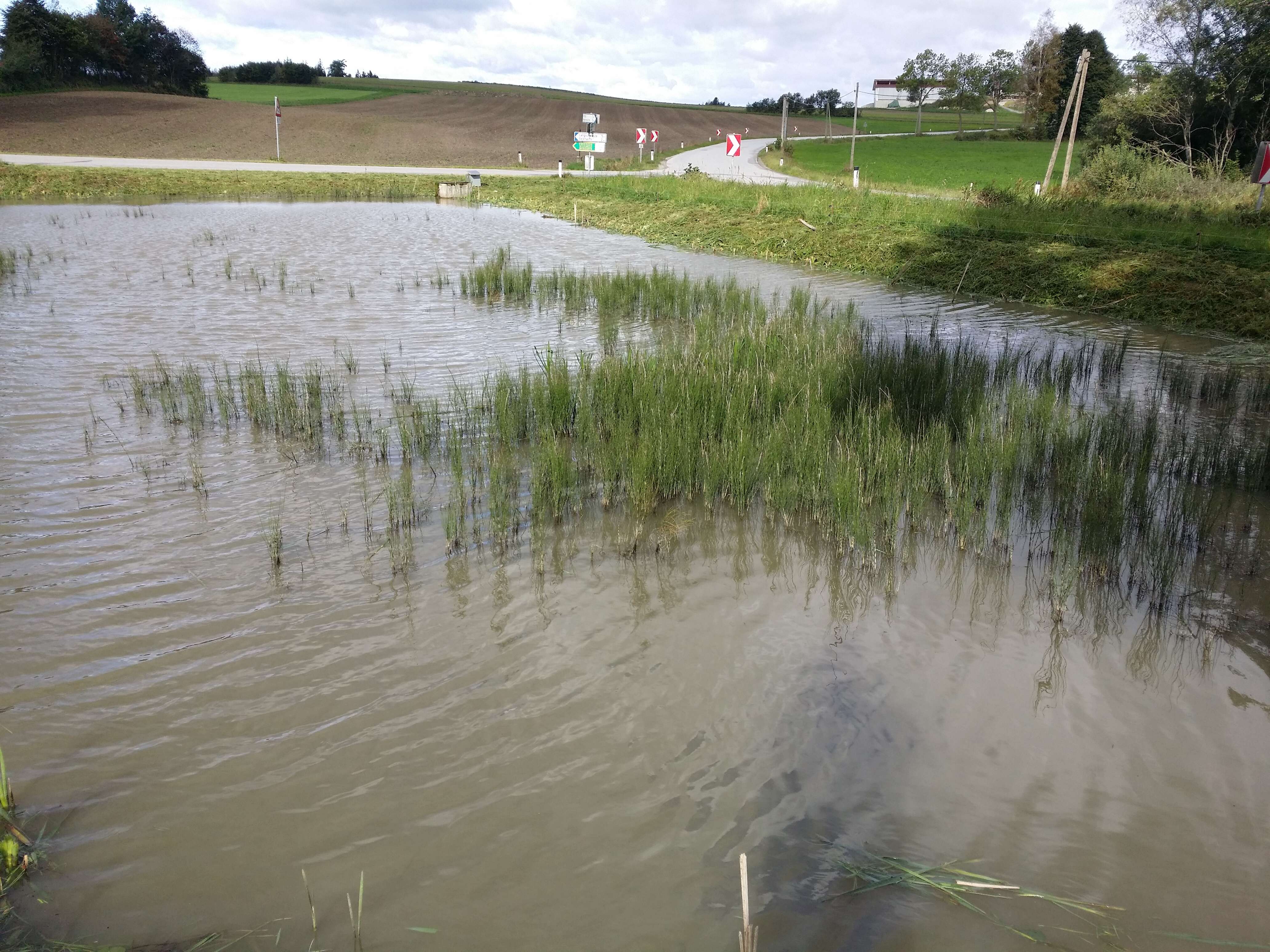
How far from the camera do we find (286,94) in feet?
257

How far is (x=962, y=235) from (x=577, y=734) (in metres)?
16.2

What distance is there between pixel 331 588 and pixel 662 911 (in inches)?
105

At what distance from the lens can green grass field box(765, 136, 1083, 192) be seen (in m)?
32.9

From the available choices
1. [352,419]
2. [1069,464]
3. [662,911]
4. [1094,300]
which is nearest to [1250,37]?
[1094,300]

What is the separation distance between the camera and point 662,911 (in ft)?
9.34

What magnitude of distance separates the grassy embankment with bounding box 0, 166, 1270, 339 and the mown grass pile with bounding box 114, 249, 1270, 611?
436 cm

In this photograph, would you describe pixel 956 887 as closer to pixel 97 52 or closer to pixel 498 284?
pixel 498 284

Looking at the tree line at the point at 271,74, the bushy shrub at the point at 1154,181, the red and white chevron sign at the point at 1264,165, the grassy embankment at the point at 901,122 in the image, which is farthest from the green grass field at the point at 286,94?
the red and white chevron sign at the point at 1264,165

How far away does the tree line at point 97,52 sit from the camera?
5725 centimetres

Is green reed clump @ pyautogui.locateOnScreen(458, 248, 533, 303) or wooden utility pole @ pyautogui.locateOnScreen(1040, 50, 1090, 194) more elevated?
wooden utility pole @ pyautogui.locateOnScreen(1040, 50, 1090, 194)

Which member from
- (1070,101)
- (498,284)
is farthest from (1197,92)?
(498,284)

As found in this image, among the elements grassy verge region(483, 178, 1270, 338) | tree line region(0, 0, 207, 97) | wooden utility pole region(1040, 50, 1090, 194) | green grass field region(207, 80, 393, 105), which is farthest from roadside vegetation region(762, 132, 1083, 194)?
tree line region(0, 0, 207, 97)

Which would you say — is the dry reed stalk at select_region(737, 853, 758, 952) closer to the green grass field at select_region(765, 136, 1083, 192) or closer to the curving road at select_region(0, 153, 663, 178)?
the green grass field at select_region(765, 136, 1083, 192)

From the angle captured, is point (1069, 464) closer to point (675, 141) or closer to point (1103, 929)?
point (1103, 929)
